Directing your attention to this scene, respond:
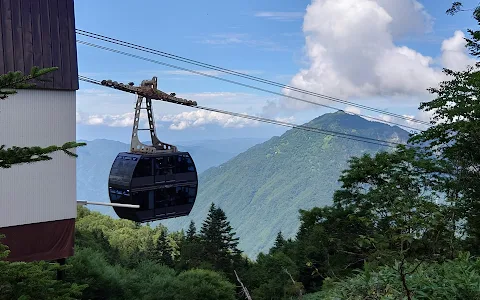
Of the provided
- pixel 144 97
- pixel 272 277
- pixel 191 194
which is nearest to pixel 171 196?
pixel 191 194

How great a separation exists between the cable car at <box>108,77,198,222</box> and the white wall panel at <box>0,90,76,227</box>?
146 centimetres

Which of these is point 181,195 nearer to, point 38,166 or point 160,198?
point 160,198

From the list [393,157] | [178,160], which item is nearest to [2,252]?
[178,160]

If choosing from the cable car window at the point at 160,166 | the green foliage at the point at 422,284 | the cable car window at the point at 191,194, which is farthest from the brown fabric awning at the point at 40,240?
the green foliage at the point at 422,284

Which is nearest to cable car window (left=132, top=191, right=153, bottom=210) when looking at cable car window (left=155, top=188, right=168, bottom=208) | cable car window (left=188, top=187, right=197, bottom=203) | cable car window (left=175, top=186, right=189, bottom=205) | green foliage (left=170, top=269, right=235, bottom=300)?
cable car window (left=155, top=188, right=168, bottom=208)

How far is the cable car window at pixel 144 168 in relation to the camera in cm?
1277

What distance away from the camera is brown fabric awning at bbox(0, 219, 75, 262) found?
12.5 metres

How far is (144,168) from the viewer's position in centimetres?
1297

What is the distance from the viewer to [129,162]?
13.0 meters

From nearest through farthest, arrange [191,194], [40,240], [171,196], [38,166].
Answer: [38,166], [40,240], [171,196], [191,194]

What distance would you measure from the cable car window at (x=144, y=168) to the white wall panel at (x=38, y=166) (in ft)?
7.37

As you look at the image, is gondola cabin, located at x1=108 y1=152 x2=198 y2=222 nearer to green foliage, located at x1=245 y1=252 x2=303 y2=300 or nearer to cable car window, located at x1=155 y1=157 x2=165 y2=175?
cable car window, located at x1=155 y1=157 x2=165 y2=175

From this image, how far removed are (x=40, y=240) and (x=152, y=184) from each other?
3.49 meters

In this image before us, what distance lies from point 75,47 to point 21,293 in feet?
35.0
